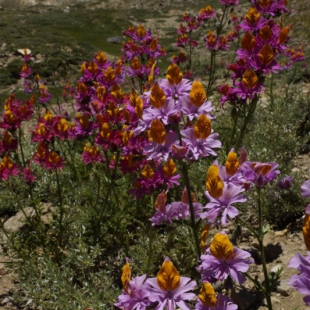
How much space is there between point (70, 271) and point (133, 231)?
982 millimetres

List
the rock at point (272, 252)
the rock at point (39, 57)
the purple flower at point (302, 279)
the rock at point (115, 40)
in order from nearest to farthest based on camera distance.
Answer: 1. the purple flower at point (302, 279)
2. the rock at point (272, 252)
3. the rock at point (39, 57)
4. the rock at point (115, 40)

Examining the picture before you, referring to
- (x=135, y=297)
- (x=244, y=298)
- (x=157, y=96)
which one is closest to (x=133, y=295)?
(x=135, y=297)

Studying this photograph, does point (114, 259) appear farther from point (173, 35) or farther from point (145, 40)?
point (173, 35)

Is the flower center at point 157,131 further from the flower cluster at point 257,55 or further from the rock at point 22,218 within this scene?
the rock at point 22,218

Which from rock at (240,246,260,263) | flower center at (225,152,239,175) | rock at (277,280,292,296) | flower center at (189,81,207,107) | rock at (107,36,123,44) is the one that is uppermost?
flower center at (189,81,207,107)

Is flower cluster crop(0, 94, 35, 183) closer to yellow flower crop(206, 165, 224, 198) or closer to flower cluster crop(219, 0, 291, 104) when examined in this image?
flower cluster crop(219, 0, 291, 104)

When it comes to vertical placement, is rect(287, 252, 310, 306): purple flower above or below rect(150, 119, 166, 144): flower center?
below

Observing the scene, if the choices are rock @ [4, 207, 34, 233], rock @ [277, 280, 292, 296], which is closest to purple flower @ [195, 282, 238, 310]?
rock @ [277, 280, 292, 296]

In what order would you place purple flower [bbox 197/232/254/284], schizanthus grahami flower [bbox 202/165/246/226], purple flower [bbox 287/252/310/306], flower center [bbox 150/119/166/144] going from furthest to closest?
flower center [bbox 150/119/166/144], schizanthus grahami flower [bbox 202/165/246/226], purple flower [bbox 197/232/254/284], purple flower [bbox 287/252/310/306]

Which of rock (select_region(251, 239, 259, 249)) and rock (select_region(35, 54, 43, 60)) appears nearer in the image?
rock (select_region(251, 239, 259, 249))

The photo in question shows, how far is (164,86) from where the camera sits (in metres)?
2.38

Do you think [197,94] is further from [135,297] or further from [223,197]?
[135,297]

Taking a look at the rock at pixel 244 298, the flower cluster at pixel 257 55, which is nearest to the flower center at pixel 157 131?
the flower cluster at pixel 257 55

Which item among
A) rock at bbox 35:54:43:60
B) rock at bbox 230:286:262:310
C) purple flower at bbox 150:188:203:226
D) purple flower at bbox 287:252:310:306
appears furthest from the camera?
rock at bbox 35:54:43:60
